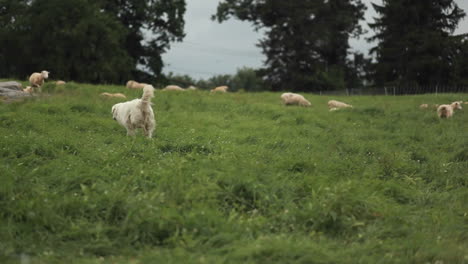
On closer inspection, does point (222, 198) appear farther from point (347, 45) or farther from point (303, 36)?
point (347, 45)

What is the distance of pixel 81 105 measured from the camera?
14.3m

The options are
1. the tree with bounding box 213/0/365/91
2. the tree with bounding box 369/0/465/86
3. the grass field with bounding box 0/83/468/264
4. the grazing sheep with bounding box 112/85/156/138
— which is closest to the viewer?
the grass field with bounding box 0/83/468/264

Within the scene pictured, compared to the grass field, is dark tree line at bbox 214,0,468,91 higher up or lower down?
higher up

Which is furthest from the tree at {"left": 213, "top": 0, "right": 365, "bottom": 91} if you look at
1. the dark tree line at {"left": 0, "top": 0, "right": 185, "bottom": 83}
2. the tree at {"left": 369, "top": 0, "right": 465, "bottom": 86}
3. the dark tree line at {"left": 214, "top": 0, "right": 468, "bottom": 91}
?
the dark tree line at {"left": 0, "top": 0, "right": 185, "bottom": 83}

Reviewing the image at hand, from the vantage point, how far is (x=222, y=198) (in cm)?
639

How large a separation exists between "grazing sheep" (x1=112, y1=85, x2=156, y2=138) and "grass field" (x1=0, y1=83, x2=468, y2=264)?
425 mm

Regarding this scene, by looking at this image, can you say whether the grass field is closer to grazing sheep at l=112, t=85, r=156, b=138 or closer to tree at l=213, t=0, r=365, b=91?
grazing sheep at l=112, t=85, r=156, b=138

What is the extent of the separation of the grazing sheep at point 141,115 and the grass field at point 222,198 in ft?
1.40

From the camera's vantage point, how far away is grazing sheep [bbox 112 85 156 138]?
1033cm

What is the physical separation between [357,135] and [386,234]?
6.97 meters

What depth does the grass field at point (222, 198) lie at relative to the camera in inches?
203

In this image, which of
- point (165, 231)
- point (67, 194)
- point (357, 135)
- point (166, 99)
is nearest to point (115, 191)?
point (67, 194)

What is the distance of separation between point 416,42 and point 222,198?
39.7m

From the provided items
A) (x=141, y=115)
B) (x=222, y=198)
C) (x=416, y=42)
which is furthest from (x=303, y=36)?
(x=222, y=198)
